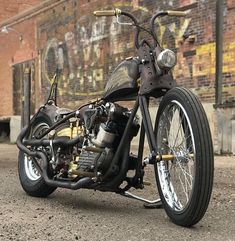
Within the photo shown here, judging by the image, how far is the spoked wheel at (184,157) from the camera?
406 cm

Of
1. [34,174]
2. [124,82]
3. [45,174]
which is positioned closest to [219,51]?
[34,174]

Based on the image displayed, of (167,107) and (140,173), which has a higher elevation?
(167,107)

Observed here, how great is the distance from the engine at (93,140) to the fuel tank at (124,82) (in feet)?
0.36

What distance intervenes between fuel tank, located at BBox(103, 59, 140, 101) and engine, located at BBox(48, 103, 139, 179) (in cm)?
11

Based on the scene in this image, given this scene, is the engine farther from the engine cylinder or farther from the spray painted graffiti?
the spray painted graffiti

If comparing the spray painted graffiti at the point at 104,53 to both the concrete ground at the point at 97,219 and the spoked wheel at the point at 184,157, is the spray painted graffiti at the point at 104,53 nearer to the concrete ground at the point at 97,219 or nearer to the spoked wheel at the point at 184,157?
the concrete ground at the point at 97,219

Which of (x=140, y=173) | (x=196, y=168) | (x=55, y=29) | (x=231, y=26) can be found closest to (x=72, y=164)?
(x=140, y=173)

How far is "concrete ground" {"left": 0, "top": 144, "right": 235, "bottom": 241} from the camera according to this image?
13.6 feet

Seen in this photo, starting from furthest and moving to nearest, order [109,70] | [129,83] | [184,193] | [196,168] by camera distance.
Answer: [109,70], [129,83], [184,193], [196,168]

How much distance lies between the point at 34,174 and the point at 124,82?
1911mm

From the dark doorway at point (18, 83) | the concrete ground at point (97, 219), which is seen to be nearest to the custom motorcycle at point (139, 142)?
the concrete ground at point (97, 219)

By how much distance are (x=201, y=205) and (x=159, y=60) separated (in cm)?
125

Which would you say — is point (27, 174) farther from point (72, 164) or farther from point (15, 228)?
point (15, 228)

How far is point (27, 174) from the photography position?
20.7 feet
